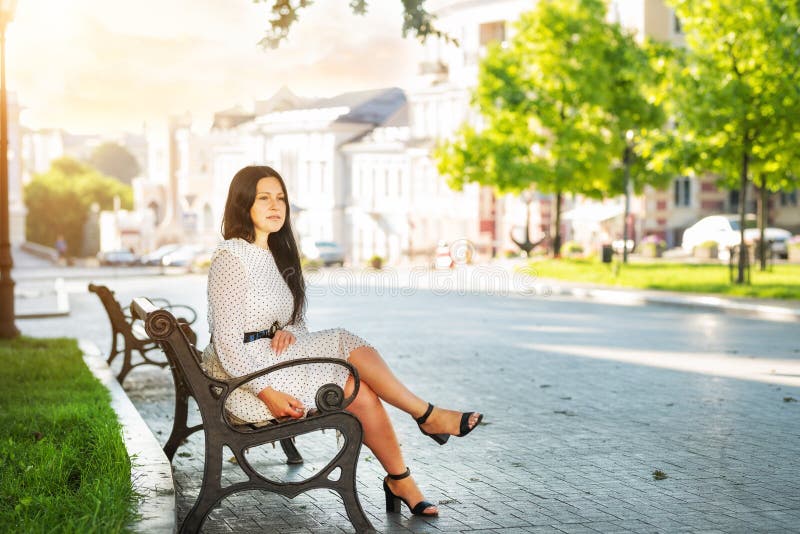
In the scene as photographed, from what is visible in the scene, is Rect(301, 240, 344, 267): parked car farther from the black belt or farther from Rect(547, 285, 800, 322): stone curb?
the black belt

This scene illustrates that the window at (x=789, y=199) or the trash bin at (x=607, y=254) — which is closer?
the trash bin at (x=607, y=254)

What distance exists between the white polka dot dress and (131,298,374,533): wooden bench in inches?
9.0

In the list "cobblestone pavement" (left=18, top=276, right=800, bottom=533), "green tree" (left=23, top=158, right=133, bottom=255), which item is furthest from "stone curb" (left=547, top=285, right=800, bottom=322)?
"green tree" (left=23, top=158, right=133, bottom=255)

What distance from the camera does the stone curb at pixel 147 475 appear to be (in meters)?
5.31

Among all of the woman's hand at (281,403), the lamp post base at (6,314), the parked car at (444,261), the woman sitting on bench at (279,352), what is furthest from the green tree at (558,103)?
the woman's hand at (281,403)

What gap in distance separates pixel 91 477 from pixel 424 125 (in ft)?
221

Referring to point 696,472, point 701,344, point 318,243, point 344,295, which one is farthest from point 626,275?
point 318,243

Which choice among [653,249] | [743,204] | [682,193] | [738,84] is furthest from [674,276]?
[682,193]

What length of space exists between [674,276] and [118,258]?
4941 cm

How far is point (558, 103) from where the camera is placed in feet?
148

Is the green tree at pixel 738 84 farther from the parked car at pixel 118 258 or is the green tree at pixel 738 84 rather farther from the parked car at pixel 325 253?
the parked car at pixel 118 258

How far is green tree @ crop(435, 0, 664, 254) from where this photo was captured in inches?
1709

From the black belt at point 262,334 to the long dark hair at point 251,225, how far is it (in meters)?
0.14

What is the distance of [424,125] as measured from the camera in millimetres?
72812
